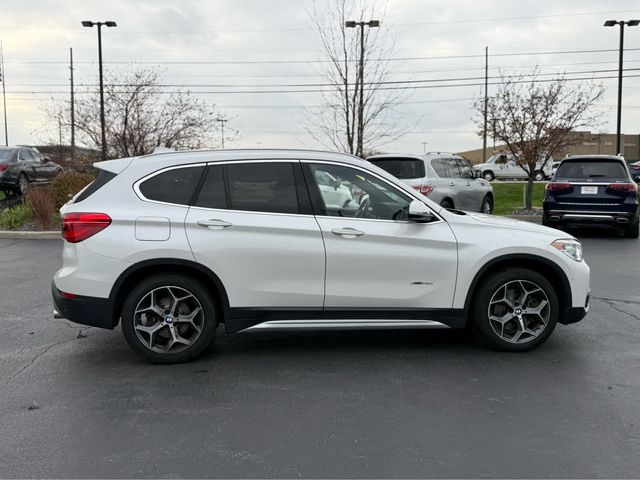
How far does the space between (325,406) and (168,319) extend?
158 cm

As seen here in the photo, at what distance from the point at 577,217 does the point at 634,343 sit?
7.76m

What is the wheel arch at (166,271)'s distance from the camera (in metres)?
4.95

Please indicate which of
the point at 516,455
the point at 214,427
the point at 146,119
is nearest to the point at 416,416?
the point at 516,455

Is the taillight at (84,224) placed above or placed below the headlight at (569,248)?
above

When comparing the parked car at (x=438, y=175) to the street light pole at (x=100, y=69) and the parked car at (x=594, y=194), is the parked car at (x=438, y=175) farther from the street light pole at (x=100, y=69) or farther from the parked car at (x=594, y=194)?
the street light pole at (x=100, y=69)

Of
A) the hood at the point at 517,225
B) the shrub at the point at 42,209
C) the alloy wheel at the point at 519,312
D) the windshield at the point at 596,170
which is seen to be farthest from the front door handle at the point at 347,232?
the shrub at the point at 42,209

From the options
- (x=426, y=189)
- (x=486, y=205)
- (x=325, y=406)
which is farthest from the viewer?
(x=486, y=205)

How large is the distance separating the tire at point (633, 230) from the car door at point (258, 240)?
1015 centimetres

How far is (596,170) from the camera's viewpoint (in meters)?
12.9

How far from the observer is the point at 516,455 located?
352 centimetres

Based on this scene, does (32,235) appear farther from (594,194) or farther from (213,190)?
(594,194)

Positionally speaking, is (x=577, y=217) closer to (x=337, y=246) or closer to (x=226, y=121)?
(x=337, y=246)

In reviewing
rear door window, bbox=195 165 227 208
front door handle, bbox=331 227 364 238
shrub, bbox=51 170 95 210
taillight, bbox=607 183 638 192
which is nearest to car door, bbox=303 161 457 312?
front door handle, bbox=331 227 364 238

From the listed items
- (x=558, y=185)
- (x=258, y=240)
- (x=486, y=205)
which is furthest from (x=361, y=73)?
(x=258, y=240)
